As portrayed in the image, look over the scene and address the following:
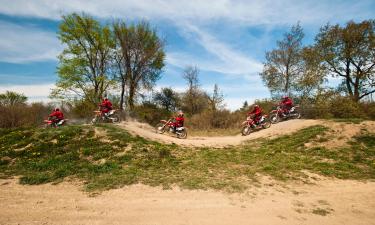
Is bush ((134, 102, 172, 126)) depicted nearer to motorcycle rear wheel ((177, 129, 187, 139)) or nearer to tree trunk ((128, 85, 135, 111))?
tree trunk ((128, 85, 135, 111))

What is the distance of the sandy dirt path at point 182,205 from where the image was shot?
498 centimetres

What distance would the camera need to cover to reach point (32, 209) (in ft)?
17.5

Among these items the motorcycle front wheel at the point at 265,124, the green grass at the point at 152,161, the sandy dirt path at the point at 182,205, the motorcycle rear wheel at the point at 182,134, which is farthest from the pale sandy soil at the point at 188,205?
the motorcycle front wheel at the point at 265,124

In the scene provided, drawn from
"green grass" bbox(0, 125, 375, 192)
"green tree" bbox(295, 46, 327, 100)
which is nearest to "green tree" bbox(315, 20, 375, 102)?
"green tree" bbox(295, 46, 327, 100)

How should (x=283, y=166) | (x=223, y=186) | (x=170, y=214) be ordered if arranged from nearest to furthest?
(x=170, y=214), (x=223, y=186), (x=283, y=166)

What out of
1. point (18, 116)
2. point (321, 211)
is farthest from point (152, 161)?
point (18, 116)

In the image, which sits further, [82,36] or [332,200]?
[82,36]

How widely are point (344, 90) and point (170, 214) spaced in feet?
82.6

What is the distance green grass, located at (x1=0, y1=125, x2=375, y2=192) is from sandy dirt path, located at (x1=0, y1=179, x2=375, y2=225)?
55cm

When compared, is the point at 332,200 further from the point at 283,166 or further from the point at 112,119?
the point at 112,119

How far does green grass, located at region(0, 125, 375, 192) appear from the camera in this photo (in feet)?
24.4

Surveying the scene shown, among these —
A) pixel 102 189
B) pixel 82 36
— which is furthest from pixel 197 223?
pixel 82 36

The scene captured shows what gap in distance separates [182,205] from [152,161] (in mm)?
3921

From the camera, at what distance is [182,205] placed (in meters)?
5.65
